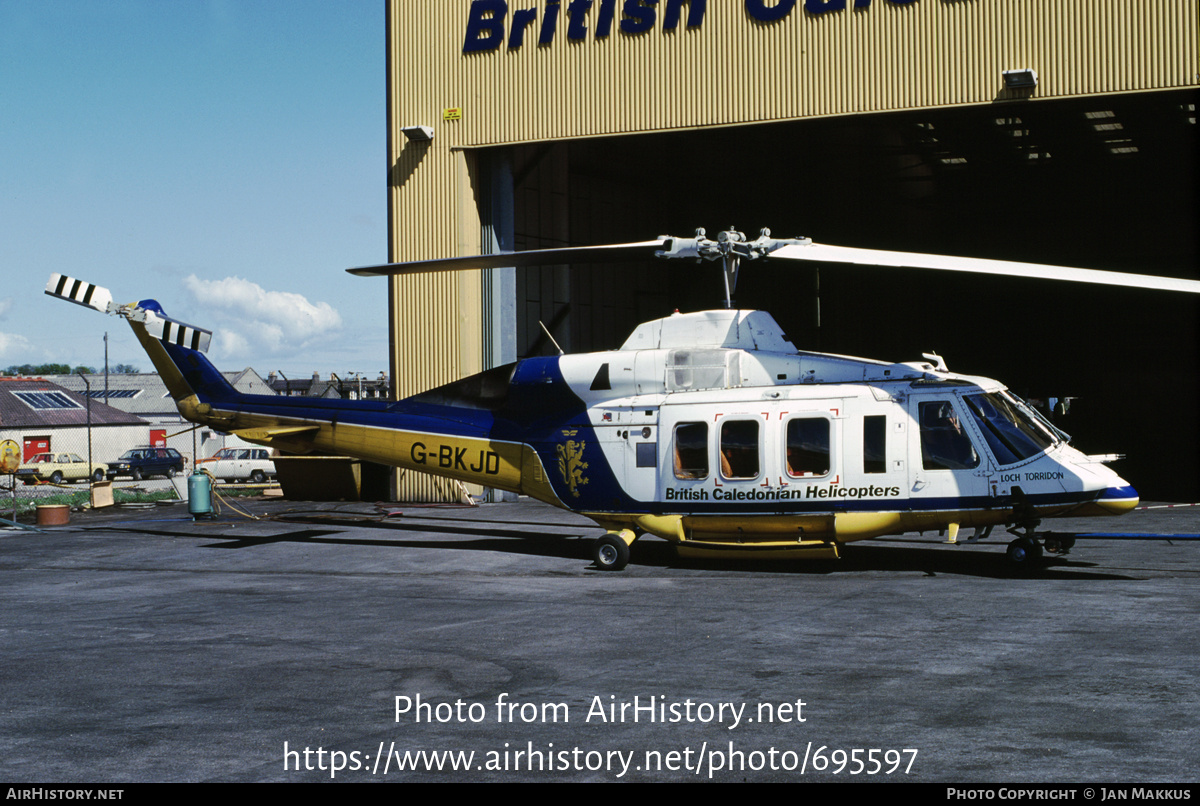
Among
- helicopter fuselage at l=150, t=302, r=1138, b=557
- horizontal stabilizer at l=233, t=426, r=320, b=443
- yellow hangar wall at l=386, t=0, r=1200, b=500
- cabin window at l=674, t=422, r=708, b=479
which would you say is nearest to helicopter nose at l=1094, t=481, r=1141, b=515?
helicopter fuselage at l=150, t=302, r=1138, b=557

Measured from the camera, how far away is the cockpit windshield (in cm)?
1259

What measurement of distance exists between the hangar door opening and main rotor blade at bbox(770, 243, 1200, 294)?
1032 cm

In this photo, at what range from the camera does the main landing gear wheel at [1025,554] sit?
12.8 metres

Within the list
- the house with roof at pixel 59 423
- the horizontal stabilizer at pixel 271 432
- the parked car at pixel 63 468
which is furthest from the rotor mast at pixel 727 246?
the house with roof at pixel 59 423

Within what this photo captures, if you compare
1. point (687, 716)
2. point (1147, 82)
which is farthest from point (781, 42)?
point (687, 716)

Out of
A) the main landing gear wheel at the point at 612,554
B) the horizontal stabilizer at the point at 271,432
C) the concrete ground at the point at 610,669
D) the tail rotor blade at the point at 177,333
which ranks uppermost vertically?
the tail rotor blade at the point at 177,333

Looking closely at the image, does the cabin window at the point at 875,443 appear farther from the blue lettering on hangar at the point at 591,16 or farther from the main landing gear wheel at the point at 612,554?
the blue lettering on hangar at the point at 591,16

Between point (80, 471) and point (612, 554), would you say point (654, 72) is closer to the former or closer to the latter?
point (612, 554)

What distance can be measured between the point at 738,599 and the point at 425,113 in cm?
1682

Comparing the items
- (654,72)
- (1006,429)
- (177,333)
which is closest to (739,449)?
(1006,429)

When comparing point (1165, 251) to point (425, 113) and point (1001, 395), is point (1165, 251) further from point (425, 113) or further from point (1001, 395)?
point (1001, 395)

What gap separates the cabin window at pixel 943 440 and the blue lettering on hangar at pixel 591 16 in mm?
11003

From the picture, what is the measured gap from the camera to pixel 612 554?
1430cm

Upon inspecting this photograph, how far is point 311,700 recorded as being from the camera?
7.77 m
